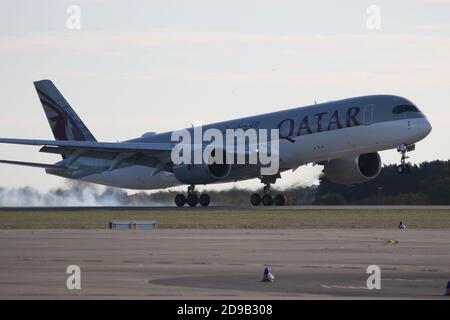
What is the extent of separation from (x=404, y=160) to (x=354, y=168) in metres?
6.55

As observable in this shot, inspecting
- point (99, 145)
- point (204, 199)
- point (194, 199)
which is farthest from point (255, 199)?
point (99, 145)

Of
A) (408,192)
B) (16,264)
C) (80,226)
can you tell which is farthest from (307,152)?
(16,264)

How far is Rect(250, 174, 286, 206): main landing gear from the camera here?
5900 centimetres

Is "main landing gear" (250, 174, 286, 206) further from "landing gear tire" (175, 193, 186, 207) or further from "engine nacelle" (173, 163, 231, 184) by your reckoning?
"landing gear tire" (175, 193, 186, 207)

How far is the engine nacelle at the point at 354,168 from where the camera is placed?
193 feet

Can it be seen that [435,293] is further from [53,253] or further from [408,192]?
[408,192]

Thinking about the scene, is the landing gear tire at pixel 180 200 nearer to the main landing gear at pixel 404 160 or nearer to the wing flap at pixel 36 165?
the wing flap at pixel 36 165

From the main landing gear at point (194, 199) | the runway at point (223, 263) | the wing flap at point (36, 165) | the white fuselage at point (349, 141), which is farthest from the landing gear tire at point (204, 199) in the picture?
the runway at point (223, 263)

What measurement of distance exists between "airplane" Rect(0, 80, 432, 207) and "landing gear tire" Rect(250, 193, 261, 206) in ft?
0.09

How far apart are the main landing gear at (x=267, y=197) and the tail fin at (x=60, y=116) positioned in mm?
13486

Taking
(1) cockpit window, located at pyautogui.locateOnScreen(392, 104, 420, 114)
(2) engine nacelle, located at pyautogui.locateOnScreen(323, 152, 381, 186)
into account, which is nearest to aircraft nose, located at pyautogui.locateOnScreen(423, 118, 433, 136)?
(1) cockpit window, located at pyautogui.locateOnScreen(392, 104, 420, 114)

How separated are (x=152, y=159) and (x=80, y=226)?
69.7 feet

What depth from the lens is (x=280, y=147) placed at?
56.7 m

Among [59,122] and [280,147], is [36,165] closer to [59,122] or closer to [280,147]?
[59,122]
